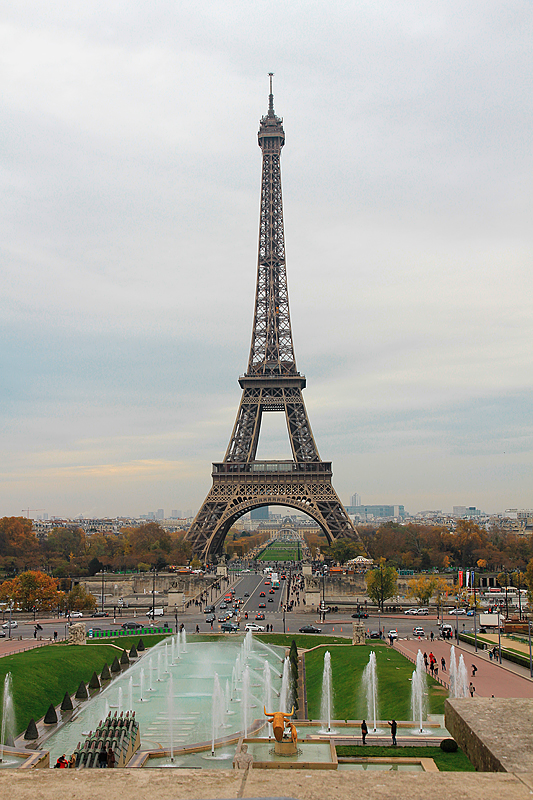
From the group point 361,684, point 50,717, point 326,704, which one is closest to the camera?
point 50,717

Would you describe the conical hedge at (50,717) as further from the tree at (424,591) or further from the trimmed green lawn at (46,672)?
the tree at (424,591)

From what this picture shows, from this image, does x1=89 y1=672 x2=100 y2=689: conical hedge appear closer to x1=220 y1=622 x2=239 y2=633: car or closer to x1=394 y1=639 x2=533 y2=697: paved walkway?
x1=220 y1=622 x2=239 y2=633: car

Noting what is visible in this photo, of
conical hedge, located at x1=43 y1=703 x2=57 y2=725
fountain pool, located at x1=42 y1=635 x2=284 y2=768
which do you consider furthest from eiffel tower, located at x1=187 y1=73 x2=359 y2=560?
conical hedge, located at x1=43 y1=703 x2=57 y2=725

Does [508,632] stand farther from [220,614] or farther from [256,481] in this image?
[256,481]

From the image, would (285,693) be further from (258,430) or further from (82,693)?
(258,430)

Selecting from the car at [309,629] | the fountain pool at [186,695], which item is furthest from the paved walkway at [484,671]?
the fountain pool at [186,695]

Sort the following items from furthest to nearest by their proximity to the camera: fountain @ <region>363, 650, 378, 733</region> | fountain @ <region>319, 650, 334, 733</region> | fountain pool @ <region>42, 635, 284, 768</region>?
fountain @ <region>363, 650, 378, 733</region>
fountain pool @ <region>42, 635, 284, 768</region>
fountain @ <region>319, 650, 334, 733</region>

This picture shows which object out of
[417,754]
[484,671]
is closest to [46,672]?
[484,671]
